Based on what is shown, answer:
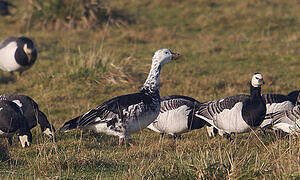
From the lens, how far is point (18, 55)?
11977 mm

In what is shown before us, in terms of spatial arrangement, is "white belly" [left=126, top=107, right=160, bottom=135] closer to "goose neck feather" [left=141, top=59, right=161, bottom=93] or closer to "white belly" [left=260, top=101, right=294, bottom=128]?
"goose neck feather" [left=141, top=59, right=161, bottom=93]

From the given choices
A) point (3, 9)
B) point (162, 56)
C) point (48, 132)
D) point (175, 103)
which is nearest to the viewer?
point (48, 132)

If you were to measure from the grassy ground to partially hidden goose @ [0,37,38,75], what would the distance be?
0.32 meters

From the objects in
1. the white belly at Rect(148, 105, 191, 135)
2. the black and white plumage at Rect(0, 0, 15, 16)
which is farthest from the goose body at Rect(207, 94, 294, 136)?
the black and white plumage at Rect(0, 0, 15, 16)

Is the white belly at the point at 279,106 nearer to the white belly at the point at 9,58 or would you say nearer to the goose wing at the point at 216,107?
the goose wing at the point at 216,107

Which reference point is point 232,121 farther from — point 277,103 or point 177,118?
point 277,103

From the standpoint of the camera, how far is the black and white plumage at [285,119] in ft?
24.2

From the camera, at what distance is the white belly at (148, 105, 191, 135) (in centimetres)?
775

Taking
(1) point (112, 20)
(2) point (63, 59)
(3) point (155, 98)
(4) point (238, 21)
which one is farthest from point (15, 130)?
(4) point (238, 21)

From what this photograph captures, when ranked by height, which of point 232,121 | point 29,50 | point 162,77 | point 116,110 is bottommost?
point 162,77

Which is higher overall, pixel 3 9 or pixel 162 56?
pixel 3 9

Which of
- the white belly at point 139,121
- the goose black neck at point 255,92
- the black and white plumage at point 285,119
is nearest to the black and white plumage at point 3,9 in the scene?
the white belly at point 139,121

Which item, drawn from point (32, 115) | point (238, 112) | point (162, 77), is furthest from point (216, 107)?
point (162, 77)

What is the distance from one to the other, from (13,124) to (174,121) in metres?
2.49
